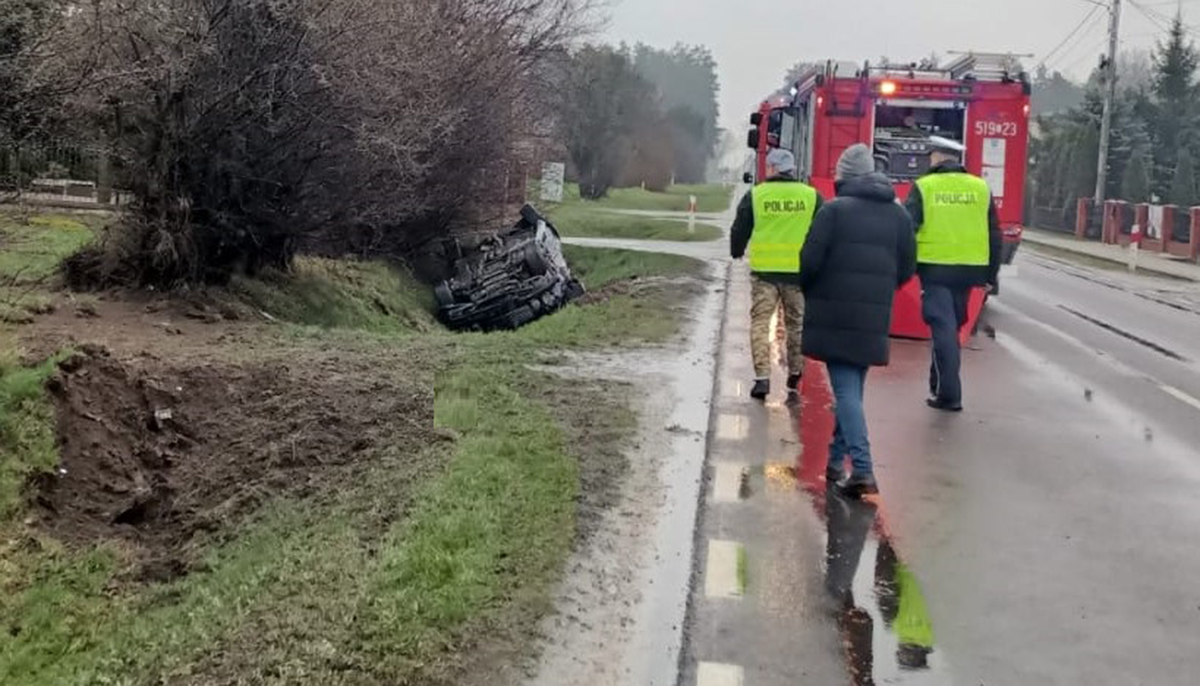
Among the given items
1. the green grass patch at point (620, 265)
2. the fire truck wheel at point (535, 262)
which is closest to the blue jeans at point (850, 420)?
the fire truck wheel at point (535, 262)

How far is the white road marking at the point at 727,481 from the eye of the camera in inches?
251

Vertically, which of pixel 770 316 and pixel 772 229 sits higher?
pixel 772 229

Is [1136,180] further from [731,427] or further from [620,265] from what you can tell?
[731,427]

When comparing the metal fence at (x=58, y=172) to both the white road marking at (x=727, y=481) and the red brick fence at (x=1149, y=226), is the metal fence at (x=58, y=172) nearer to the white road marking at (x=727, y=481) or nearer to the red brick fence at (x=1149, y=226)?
the white road marking at (x=727, y=481)

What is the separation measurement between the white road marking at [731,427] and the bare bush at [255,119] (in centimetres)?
480

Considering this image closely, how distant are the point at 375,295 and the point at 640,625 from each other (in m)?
12.8

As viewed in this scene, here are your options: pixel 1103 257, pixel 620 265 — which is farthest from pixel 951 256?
pixel 1103 257

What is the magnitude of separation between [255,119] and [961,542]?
8.21 metres

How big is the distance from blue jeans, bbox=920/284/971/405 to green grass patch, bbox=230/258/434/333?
7.19 m

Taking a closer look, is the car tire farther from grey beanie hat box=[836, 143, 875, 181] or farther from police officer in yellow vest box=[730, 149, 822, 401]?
grey beanie hat box=[836, 143, 875, 181]

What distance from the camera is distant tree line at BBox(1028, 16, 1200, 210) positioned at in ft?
154

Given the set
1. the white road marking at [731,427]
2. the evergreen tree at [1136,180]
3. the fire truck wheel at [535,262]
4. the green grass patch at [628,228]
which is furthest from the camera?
the evergreen tree at [1136,180]

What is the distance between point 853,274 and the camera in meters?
6.68

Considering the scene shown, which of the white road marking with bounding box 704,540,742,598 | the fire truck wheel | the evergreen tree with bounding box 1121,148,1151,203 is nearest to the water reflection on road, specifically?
the white road marking with bounding box 704,540,742,598
